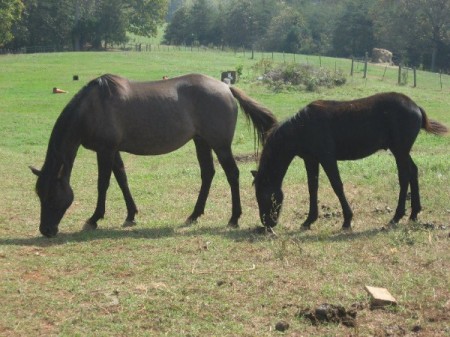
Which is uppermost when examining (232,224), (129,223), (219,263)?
(219,263)

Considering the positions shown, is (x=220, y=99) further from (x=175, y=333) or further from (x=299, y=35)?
(x=299, y=35)

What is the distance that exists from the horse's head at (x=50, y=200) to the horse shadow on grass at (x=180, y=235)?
150 mm

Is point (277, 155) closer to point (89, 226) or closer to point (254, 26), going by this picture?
point (89, 226)

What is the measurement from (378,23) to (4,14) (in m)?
38.6

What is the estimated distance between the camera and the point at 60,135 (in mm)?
8812

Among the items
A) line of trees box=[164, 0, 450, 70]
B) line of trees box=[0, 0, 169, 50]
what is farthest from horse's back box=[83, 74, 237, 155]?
line of trees box=[0, 0, 169, 50]

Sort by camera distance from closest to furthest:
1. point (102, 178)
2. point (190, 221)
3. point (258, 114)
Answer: point (102, 178)
point (190, 221)
point (258, 114)

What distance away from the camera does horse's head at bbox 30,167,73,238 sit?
28.3 ft

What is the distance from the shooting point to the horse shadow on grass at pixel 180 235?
26.8 ft

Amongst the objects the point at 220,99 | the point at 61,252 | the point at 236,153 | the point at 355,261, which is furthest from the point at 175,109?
the point at 236,153

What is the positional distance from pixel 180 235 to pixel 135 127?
1.80m

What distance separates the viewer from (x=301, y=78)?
113 feet

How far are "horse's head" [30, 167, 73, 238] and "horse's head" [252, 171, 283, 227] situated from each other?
2641mm

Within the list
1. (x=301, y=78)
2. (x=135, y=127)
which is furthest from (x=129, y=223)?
(x=301, y=78)
